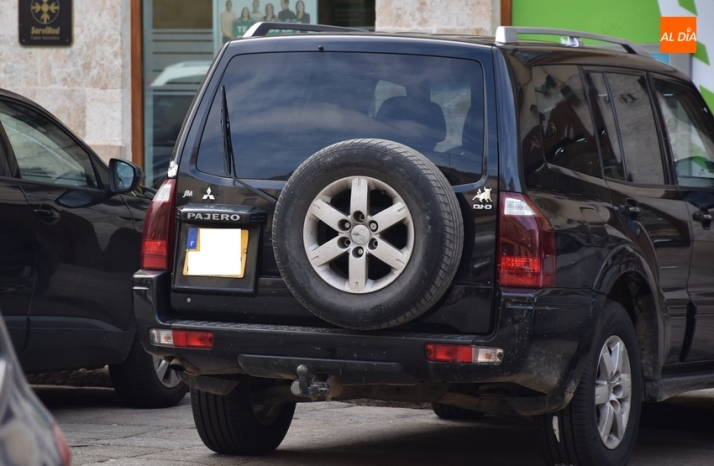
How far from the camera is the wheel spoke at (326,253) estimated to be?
4.66 m

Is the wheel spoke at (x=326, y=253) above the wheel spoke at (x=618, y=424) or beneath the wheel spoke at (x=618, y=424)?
above

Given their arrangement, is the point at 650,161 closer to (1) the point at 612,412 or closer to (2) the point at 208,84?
(1) the point at 612,412

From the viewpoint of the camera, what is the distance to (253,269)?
4.95m

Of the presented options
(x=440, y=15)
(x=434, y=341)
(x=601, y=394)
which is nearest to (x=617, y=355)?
(x=601, y=394)

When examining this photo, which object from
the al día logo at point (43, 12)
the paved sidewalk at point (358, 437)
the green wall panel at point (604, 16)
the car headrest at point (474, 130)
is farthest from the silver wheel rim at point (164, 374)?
the al día logo at point (43, 12)

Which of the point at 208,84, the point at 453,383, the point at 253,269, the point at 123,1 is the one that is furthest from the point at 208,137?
the point at 123,1

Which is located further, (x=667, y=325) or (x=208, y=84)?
(x=667, y=325)

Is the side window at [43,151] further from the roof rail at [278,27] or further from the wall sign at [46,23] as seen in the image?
the wall sign at [46,23]

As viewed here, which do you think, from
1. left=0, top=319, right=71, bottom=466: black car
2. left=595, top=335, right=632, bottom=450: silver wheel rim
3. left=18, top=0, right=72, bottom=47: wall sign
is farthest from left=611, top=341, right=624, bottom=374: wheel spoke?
left=18, top=0, right=72, bottom=47: wall sign

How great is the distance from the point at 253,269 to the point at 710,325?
234 centimetres

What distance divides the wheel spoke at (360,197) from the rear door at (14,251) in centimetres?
233

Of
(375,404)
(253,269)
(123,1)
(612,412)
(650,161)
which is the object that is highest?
(123,1)

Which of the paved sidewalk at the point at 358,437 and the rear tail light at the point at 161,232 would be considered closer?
the rear tail light at the point at 161,232

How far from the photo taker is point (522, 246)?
4.64m
